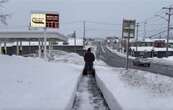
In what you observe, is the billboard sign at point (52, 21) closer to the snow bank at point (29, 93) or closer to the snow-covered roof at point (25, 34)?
the snow-covered roof at point (25, 34)

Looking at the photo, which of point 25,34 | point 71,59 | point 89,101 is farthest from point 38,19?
point 89,101

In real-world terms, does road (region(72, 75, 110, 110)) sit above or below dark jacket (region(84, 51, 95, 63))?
below

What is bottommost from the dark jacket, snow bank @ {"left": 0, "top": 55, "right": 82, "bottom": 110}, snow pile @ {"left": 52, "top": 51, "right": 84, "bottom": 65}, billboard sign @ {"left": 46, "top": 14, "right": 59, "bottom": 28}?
snow pile @ {"left": 52, "top": 51, "right": 84, "bottom": 65}

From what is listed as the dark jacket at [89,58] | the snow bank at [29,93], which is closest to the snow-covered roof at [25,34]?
the dark jacket at [89,58]

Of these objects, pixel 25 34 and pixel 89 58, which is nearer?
pixel 89 58

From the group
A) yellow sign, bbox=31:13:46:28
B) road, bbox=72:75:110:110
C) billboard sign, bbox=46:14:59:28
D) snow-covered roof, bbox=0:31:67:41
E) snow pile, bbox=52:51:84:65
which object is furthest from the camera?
snow-covered roof, bbox=0:31:67:41

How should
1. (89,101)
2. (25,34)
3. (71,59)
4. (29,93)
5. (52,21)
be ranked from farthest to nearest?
(25,34) → (71,59) → (52,21) → (89,101) → (29,93)

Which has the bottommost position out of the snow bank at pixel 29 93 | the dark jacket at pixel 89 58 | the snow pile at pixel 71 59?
the snow pile at pixel 71 59

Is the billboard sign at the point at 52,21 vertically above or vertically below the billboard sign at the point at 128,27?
above

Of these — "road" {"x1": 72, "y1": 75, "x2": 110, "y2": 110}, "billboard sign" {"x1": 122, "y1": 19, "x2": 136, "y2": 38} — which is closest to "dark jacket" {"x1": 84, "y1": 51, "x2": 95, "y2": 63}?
"billboard sign" {"x1": 122, "y1": 19, "x2": 136, "y2": 38}

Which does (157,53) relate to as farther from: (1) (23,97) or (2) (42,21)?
(1) (23,97)

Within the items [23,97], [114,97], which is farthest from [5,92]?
[114,97]

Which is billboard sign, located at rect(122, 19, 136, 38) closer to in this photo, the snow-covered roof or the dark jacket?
the dark jacket

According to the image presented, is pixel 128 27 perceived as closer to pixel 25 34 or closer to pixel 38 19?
pixel 38 19
